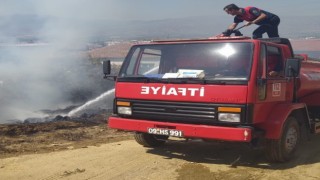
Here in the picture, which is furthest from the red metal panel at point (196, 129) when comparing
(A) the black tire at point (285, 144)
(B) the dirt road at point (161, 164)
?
(A) the black tire at point (285, 144)

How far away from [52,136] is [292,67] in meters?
5.08

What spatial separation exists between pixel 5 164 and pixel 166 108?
2537 mm

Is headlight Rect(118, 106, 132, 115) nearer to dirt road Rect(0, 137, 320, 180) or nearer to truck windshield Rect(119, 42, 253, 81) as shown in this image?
truck windshield Rect(119, 42, 253, 81)

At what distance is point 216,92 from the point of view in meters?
5.56

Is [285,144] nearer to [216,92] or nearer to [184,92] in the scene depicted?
[216,92]

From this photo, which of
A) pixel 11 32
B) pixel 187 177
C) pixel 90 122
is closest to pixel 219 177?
pixel 187 177

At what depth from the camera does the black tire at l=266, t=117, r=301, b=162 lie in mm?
5965

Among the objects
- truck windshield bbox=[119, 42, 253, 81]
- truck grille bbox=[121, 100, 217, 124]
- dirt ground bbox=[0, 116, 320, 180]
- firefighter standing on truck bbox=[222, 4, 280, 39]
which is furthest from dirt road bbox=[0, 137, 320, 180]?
firefighter standing on truck bbox=[222, 4, 280, 39]

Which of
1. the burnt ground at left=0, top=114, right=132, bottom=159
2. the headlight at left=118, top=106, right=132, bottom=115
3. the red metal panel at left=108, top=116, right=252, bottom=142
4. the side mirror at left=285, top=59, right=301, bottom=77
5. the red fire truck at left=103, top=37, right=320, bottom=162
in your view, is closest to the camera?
the red metal panel at left=108, top=116, right=252, bottom=142

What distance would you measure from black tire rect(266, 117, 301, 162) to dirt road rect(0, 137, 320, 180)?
0.41ft

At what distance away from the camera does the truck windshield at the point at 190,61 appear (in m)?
5.71

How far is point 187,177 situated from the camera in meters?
5.46

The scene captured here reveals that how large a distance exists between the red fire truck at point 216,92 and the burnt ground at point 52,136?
5.76ft

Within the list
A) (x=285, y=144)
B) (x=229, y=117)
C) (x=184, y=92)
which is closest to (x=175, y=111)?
(x=184, y=92)
